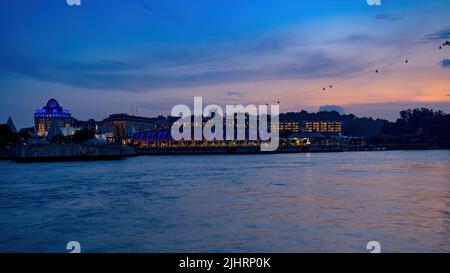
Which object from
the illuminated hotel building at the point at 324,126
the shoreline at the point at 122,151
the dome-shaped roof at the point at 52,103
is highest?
the dome-shaped roof at the point at 52,103

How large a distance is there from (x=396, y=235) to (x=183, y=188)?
12387mm

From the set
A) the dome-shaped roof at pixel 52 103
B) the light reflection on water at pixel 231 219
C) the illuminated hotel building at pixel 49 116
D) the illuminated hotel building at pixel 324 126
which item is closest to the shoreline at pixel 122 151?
the light reflection on water at pixel 231 219

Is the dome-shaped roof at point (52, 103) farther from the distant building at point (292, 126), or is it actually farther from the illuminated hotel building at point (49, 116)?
the distant building at point (292, 126)

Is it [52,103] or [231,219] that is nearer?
[231,219]

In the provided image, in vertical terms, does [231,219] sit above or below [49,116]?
below

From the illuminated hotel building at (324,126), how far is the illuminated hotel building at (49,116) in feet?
251

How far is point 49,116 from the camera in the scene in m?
134

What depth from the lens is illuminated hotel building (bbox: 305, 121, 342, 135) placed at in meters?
166

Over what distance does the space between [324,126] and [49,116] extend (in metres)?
86.8

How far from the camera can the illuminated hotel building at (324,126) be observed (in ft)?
546

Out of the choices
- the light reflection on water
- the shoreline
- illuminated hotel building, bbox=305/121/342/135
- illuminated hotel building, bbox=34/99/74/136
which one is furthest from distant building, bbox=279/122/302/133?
the light reflection on water

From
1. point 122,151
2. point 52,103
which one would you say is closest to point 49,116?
point 52,103

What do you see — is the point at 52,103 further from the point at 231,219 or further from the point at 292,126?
the point at 231,219

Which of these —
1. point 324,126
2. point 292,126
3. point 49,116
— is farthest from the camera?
point 324,126
